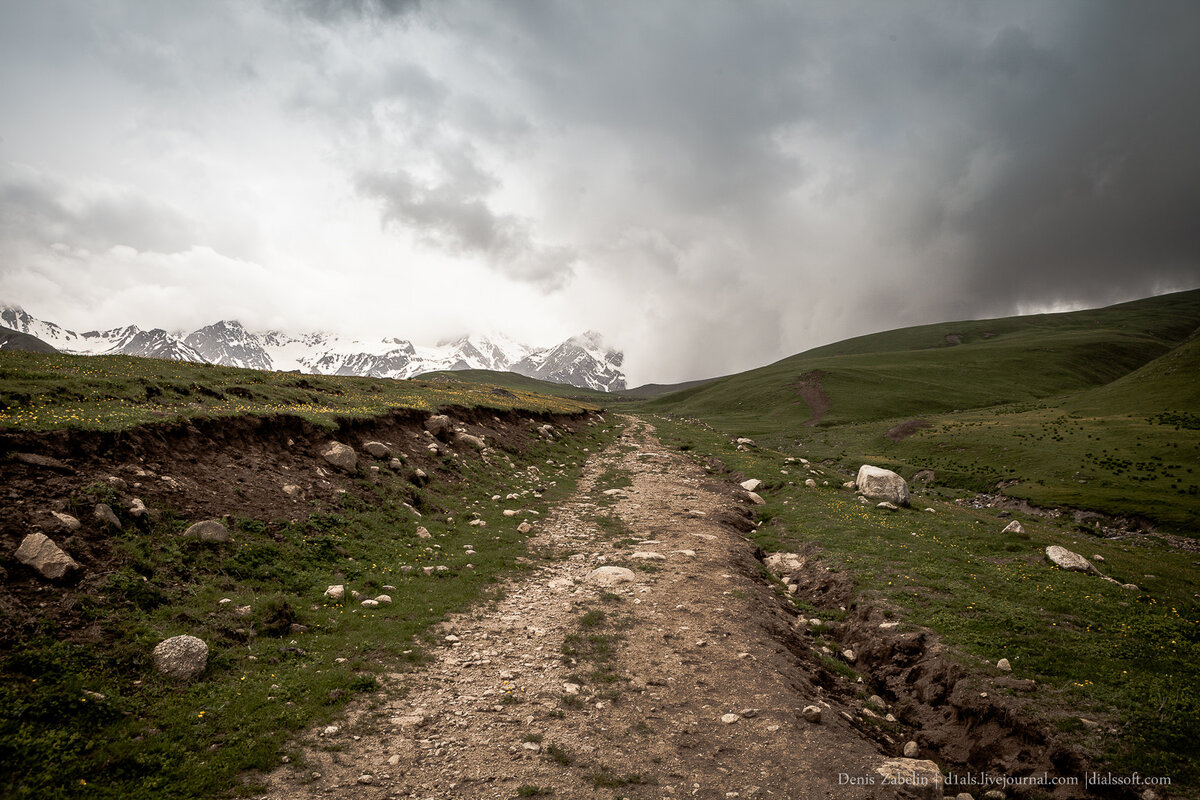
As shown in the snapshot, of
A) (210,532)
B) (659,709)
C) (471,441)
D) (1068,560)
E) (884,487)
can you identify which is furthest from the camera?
(471,441)

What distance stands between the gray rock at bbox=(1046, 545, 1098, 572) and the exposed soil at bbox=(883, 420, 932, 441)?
52.4 meters

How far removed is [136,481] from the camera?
1355 cm

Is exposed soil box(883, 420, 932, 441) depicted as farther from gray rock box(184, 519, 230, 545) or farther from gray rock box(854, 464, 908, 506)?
gray rock box(184, 519, 230, 545)

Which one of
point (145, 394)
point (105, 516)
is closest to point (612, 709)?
point (105, 516)

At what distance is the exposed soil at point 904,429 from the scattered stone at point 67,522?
7795 cm

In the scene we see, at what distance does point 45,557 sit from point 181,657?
3.81m

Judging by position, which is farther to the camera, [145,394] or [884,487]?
[884,487]

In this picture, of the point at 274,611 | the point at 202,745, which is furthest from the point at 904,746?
the point at 274,611

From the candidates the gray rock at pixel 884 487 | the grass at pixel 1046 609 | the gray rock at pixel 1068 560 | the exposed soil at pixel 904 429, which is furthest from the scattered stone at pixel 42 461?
the exposed soil at pixel 904 429

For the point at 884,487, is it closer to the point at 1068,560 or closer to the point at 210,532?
the point at 1068,560

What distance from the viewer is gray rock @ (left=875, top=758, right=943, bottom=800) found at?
28.5 ft

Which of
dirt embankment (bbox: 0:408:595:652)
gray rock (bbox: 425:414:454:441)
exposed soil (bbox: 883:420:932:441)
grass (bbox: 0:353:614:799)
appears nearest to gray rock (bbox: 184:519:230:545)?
grass (bbox: 0:353:614:799)

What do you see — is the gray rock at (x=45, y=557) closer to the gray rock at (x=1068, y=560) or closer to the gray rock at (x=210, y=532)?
the gray rock at (x=210, y=532)

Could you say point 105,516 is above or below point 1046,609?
above
